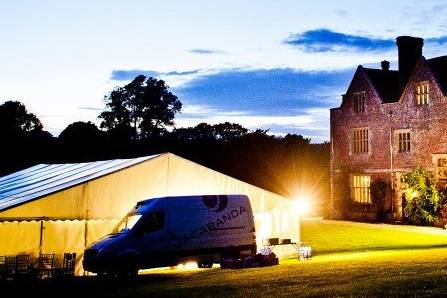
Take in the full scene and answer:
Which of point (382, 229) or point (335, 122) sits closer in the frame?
point (382, 229)

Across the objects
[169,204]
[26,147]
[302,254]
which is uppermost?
[26,147]

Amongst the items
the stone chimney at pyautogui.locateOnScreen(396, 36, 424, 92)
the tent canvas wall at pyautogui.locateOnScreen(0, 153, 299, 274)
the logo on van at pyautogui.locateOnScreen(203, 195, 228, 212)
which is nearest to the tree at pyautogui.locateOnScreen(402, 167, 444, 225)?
the stone chimney at pyautogui.locateOnScreen(396, 36, 424, 92)

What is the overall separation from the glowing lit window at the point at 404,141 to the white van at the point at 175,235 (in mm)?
19397

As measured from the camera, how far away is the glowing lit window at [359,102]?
4031cm

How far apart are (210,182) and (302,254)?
4105 millimetres

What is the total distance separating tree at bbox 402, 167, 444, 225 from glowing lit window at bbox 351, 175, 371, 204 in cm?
386

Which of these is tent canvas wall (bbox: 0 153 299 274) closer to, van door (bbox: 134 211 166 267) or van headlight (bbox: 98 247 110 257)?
van headlight (bbox: 98 247 110 257)

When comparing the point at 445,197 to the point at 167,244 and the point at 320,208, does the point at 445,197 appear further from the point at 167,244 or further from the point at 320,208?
the point at 167,244

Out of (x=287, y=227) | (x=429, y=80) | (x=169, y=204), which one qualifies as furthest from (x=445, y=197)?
(x=169, y=204)

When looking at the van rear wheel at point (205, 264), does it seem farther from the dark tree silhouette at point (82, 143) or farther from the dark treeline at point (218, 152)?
the dark tree silhouette at point (82, 143)

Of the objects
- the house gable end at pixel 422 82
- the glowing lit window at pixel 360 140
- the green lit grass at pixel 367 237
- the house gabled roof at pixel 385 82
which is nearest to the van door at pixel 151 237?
the green lit grass at pixel 367 237

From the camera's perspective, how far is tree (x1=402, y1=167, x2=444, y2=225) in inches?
1347

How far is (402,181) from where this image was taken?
36969 mm

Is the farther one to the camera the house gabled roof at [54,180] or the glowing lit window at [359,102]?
the glowing lit window at [359,102]
